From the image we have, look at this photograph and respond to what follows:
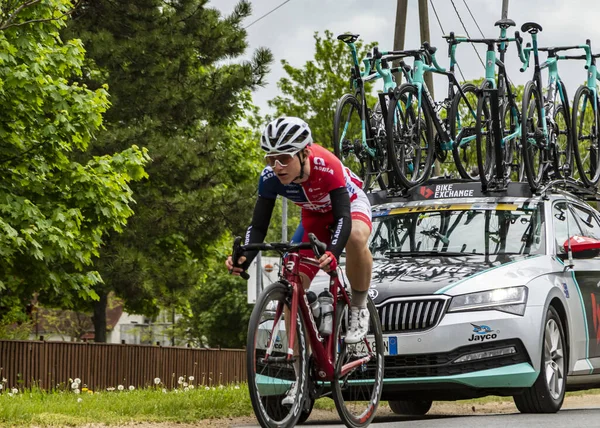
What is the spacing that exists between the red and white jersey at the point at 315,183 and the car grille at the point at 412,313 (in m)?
1.86

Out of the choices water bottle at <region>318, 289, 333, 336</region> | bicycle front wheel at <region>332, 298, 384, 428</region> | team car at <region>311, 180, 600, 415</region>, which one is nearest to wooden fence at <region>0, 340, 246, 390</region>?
team car at <region>311, 180, 600, 415</region>

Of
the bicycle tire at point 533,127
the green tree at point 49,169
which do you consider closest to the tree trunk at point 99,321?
the green tree at point 49,169

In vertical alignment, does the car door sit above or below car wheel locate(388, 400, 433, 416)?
above

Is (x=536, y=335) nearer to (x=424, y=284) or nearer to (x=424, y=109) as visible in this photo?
(x=424, y=284)

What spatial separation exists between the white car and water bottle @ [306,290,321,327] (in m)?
1.78

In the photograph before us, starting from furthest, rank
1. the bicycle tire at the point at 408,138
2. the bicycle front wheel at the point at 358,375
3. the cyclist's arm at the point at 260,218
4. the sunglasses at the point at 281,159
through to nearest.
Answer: the bicycle tire at the point at 408,138 → the bicycle front wheel at the point at 358,375 → the cyclist's arm at the point at 260,218 → the sunglasses at the point at 281,159

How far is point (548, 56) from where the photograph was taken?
1402 cm

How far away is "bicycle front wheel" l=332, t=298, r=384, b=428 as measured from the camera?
7.80 metres

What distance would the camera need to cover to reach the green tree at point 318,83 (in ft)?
120

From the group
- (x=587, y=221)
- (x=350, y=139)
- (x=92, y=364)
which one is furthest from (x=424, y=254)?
(x=92, y=364)

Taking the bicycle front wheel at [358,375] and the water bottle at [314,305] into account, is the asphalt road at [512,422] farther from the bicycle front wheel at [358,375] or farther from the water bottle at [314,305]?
the water bottle at [314,305]

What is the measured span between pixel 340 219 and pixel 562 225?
4176 millimetres

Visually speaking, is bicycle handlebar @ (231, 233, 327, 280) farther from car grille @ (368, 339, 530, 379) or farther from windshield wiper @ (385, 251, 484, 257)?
windshield wiper @ (385, 251, 484, 257)

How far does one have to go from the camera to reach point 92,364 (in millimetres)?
23922
